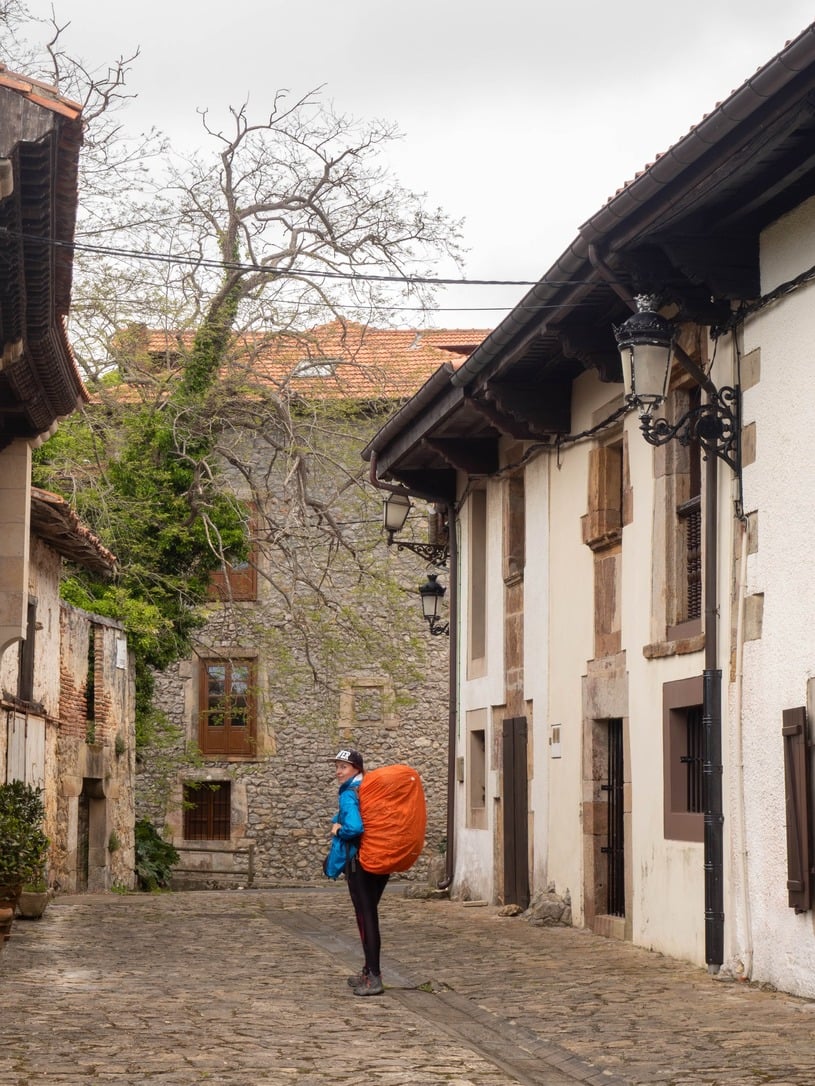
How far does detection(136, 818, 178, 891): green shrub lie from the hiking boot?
16.3 m

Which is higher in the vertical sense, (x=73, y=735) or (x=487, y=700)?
(x=487, y=700)

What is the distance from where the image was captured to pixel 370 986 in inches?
360

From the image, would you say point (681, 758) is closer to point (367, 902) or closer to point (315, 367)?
point (367, 902)

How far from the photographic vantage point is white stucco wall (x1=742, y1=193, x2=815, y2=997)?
914cm

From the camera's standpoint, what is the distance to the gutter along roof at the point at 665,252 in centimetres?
822

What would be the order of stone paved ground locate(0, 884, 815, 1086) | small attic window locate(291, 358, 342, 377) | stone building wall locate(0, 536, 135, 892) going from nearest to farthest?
stone paved ground locate(0, 884, 815, 1086), stone building wall locate(0, 536, 135, 892), small attic window locate(291, 358, 342, 377)

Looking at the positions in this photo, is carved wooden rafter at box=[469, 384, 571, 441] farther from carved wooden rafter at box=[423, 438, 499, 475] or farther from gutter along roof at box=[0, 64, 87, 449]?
gutter along roof at box=[0, 64, 87, 449]

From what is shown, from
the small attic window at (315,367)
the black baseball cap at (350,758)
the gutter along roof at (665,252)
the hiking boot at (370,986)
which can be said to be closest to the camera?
the gutter along roof at (665,252)

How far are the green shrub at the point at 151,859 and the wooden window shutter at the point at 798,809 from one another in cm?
1726

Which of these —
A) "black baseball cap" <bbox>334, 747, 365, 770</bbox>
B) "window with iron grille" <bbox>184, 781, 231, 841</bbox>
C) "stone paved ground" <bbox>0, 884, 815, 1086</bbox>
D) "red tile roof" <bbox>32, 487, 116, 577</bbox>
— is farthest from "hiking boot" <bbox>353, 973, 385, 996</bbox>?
"window with iron grille" <bbox>184, 781, 231, 841</bbox>

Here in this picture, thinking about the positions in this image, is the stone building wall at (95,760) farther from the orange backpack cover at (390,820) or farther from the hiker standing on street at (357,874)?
the orange backpack cover at (390,820)

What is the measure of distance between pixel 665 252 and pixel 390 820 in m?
3.72

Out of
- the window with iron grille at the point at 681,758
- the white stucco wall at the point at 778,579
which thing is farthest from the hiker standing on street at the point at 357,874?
the window with iron grille at the point at 681,758

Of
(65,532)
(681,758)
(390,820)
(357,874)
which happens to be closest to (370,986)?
(357,874)
